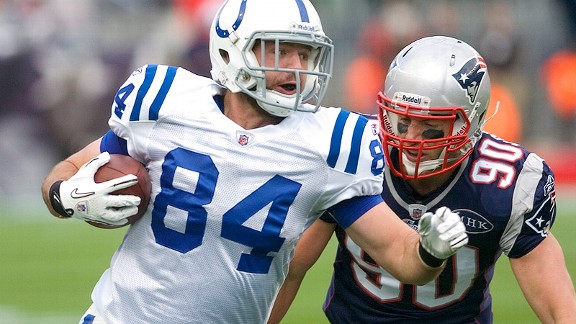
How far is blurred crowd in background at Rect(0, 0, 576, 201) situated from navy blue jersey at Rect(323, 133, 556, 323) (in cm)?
748

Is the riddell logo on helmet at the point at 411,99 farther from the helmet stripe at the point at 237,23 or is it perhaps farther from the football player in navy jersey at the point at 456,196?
the helmet stripe at the point at 237,23

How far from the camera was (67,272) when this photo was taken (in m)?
8.11

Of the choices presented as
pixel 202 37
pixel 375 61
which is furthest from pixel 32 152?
pixel 375 61

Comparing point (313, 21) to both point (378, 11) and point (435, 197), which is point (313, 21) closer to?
point (435, 197)

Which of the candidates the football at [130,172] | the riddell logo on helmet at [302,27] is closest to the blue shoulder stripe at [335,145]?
the riddell logo on helmet at [302,27]

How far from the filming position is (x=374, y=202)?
136 inches

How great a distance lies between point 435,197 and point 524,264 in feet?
1.23

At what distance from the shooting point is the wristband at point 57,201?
3465 millimetres

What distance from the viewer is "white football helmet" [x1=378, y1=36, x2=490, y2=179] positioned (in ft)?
12.7

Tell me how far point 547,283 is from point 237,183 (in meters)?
1.10

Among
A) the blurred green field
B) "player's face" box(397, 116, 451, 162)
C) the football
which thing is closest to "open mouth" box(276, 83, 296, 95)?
the football

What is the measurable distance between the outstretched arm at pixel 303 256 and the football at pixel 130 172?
2.75ft

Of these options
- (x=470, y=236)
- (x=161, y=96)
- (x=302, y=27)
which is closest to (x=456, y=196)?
(x=470, y=236)

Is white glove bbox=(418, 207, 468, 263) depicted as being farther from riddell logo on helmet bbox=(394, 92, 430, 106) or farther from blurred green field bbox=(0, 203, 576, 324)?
blurred green field bbox=(0, 203, 576, 324)
